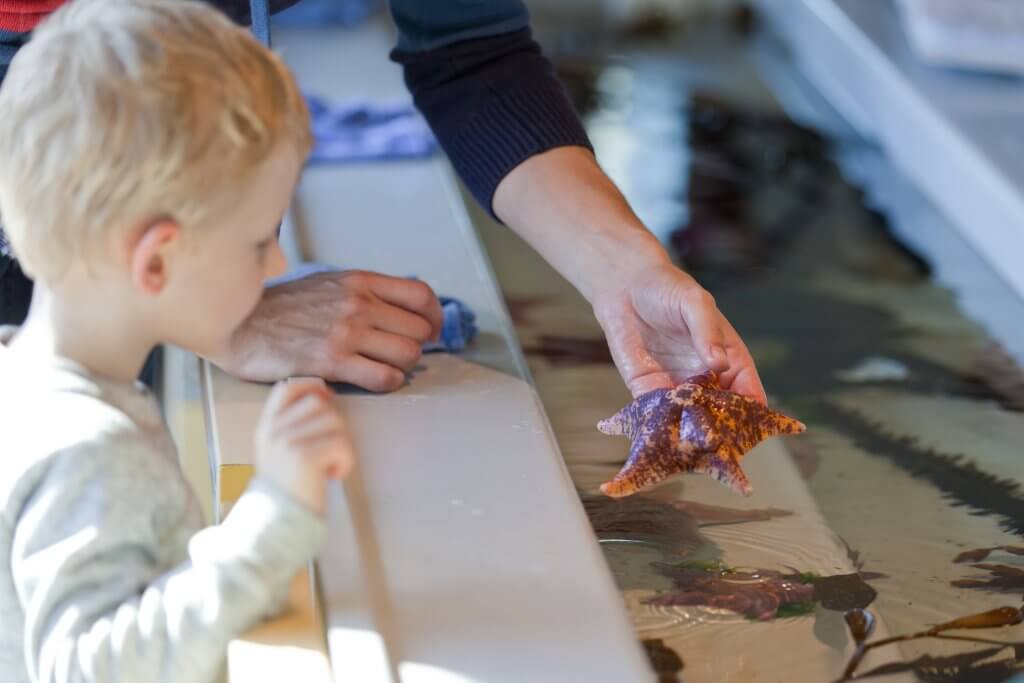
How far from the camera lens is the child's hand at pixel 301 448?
3.13ft

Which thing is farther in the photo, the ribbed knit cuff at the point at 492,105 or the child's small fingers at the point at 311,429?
the ribbed knit cuff at the point at 492,105

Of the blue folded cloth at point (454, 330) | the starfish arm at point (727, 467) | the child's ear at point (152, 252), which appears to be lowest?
the blue folded cloth at point (454, 330)

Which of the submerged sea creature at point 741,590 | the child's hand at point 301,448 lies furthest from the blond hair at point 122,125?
the submerged sea creature at point 741,590

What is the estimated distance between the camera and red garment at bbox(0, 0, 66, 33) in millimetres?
1353

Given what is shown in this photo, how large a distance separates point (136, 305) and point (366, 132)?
1330mm

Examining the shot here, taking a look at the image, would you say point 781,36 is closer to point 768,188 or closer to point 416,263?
point 768,188

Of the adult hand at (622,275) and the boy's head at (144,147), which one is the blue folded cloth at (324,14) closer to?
the adult hand at (622,275)

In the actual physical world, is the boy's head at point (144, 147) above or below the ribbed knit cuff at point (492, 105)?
above

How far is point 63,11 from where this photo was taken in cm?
98

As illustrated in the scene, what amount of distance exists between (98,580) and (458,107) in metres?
0.87

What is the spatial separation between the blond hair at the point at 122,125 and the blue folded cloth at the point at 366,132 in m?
1.20

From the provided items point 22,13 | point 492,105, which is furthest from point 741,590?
point 22,13

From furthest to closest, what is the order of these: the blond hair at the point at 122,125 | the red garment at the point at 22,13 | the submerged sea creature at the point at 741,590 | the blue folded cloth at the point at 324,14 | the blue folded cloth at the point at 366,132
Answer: the blue folded cloth at the point at 324,14 < the blue folded cloth at the point at 366,132 < the red garment at the point at 22,13 < the submerged sea creature at the point at 741,590 < the blond hair at the point at 122,125

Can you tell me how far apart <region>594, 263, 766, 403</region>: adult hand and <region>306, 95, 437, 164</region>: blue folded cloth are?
0.79m
